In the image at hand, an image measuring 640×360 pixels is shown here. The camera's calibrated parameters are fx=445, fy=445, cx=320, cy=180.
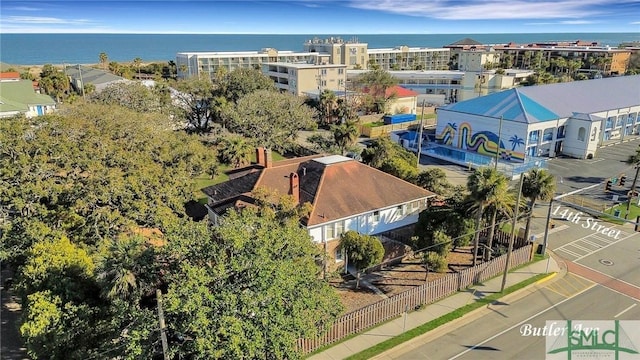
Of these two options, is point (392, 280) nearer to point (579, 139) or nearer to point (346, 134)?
point (346, 134)

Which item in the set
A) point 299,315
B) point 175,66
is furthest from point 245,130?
point 175,66

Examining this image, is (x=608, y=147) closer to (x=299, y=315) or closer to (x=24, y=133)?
(x=299, y=315)

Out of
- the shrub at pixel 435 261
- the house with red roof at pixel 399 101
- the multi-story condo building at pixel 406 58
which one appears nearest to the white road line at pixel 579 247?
the shrub at pixel 435 261

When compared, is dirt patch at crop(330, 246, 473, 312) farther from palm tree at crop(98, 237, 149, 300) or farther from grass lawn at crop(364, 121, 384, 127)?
grass lawn at crop(364, 121, 384, 127)

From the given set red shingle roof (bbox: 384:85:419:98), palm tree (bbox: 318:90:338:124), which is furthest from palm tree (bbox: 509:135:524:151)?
red shingle roof (bbox: 384:85:419:98)

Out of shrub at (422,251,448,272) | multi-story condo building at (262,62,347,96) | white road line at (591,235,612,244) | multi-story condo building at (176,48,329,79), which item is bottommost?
white road line at (591,235,612,244)

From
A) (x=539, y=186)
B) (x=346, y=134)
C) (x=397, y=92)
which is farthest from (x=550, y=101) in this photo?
(x=539, y=186)

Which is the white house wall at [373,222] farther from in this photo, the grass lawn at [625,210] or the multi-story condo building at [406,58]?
the multi-story condo building at [406,58]
